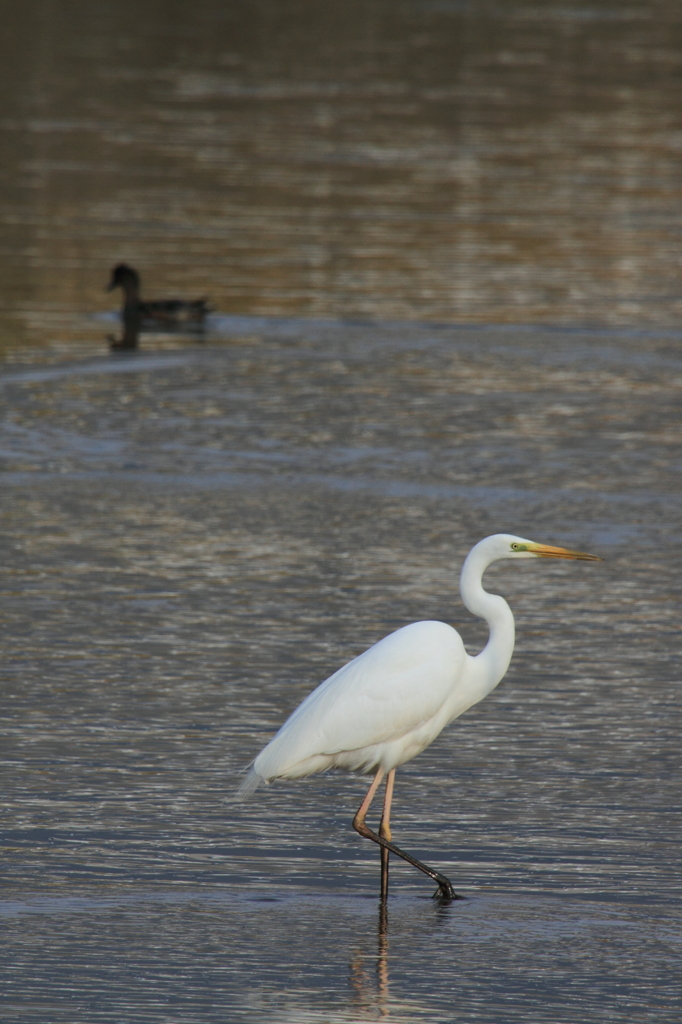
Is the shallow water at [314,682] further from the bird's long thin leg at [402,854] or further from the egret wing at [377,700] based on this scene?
the egret wing at [377,700]

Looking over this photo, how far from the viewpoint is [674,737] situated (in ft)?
27.8

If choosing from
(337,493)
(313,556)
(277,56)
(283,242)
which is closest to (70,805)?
(313,556)

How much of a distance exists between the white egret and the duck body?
11411 mm

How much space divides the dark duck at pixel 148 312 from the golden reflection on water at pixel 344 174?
556mm

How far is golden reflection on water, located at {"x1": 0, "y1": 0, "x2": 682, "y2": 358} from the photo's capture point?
66.3 feet

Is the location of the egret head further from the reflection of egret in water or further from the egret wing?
the reflection of egret in water

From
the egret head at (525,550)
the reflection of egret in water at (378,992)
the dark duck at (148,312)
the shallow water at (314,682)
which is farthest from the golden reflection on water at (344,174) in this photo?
the reflection of egret in water at (378,992)

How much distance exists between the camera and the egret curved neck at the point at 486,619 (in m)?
7.32

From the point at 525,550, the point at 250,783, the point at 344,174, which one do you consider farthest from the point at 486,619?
the point at 344,174

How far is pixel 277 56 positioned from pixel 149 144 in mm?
15203

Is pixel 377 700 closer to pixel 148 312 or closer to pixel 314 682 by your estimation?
pixel 314 682

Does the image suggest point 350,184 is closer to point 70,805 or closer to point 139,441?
point 139,441

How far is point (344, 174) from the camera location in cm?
2720

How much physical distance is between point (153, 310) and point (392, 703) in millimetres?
12096
